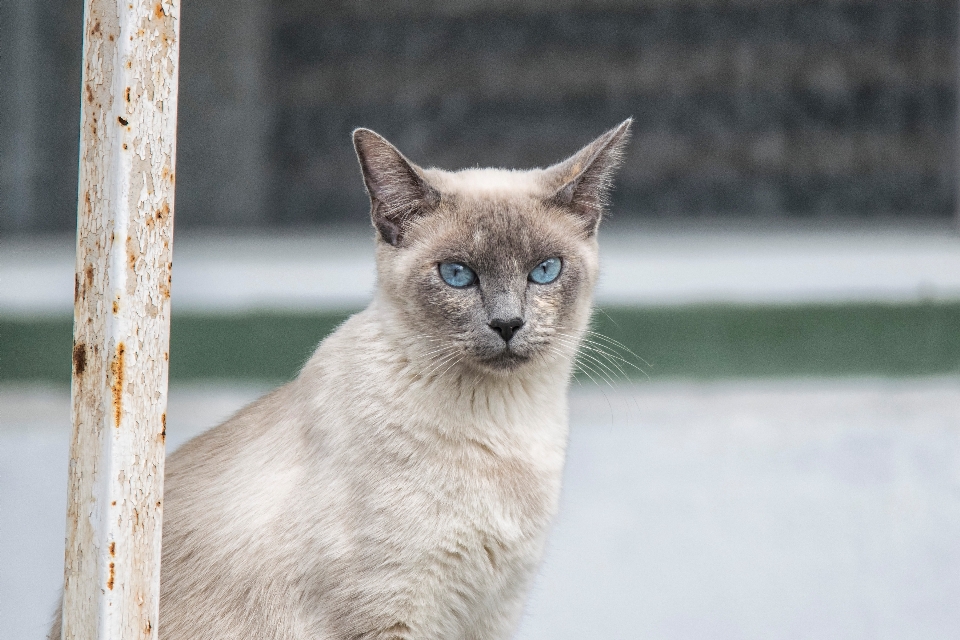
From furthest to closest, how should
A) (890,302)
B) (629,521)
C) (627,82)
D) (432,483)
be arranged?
(627,82) < (890,302) < (629,521) < (432,483)

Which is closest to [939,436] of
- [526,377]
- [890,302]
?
[890,302]

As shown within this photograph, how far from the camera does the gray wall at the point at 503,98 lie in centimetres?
429

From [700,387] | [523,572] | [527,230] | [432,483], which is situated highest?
[527,230]

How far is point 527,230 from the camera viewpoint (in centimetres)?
162

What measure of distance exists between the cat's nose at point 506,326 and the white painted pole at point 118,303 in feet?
1.69

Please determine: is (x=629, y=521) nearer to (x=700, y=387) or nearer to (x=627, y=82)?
(x=700, y=387)

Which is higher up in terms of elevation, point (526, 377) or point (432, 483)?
point (526, 377)

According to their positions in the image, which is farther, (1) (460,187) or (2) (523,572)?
(1) (460,187)

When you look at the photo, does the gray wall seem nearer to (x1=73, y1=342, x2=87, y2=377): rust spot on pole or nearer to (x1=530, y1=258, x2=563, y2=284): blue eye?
(x1=530, y1=258, x2=563, y2=284): blue eye

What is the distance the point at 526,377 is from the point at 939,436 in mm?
1926

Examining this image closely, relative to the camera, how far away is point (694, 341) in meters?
3.42

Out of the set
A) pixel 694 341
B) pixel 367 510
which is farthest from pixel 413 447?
pixel 694 341

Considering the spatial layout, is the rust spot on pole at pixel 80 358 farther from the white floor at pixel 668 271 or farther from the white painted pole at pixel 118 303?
the white floor at pixel 668 271

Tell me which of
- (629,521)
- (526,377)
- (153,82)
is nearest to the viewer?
(153,82)
